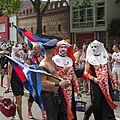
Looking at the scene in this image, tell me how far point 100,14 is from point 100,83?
94.1 ft

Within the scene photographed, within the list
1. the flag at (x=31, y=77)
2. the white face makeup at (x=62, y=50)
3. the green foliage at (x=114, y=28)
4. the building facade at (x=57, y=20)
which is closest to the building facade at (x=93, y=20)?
the green foliage at (x=114, y=28)

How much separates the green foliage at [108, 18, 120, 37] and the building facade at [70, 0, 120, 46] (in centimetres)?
57

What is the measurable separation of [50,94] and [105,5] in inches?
1137

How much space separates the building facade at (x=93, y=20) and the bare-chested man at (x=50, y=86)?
90.0 feet

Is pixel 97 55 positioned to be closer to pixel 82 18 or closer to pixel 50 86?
pixel 50 86

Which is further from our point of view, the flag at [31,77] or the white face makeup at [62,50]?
the white face makeup at [62,50]

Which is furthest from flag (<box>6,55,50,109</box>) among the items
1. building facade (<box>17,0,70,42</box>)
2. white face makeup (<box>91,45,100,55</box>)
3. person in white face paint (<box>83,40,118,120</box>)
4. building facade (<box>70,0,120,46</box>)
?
building facade (<box>17,0,70,42</box>)

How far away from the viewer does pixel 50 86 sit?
5.39 metres

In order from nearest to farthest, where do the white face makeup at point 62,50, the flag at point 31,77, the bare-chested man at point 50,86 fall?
the bare-chested man at point 50,86, the flag at point 31,77, the white face makeup at point 62,50

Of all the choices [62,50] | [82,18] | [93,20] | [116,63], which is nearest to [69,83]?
[62,50]

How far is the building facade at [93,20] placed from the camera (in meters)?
33.6

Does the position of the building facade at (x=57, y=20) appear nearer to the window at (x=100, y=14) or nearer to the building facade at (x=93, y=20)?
the building facade at (x=93, y=20)

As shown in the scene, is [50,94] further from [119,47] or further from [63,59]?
[119,47]

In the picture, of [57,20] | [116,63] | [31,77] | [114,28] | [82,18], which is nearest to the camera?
[31,77]
